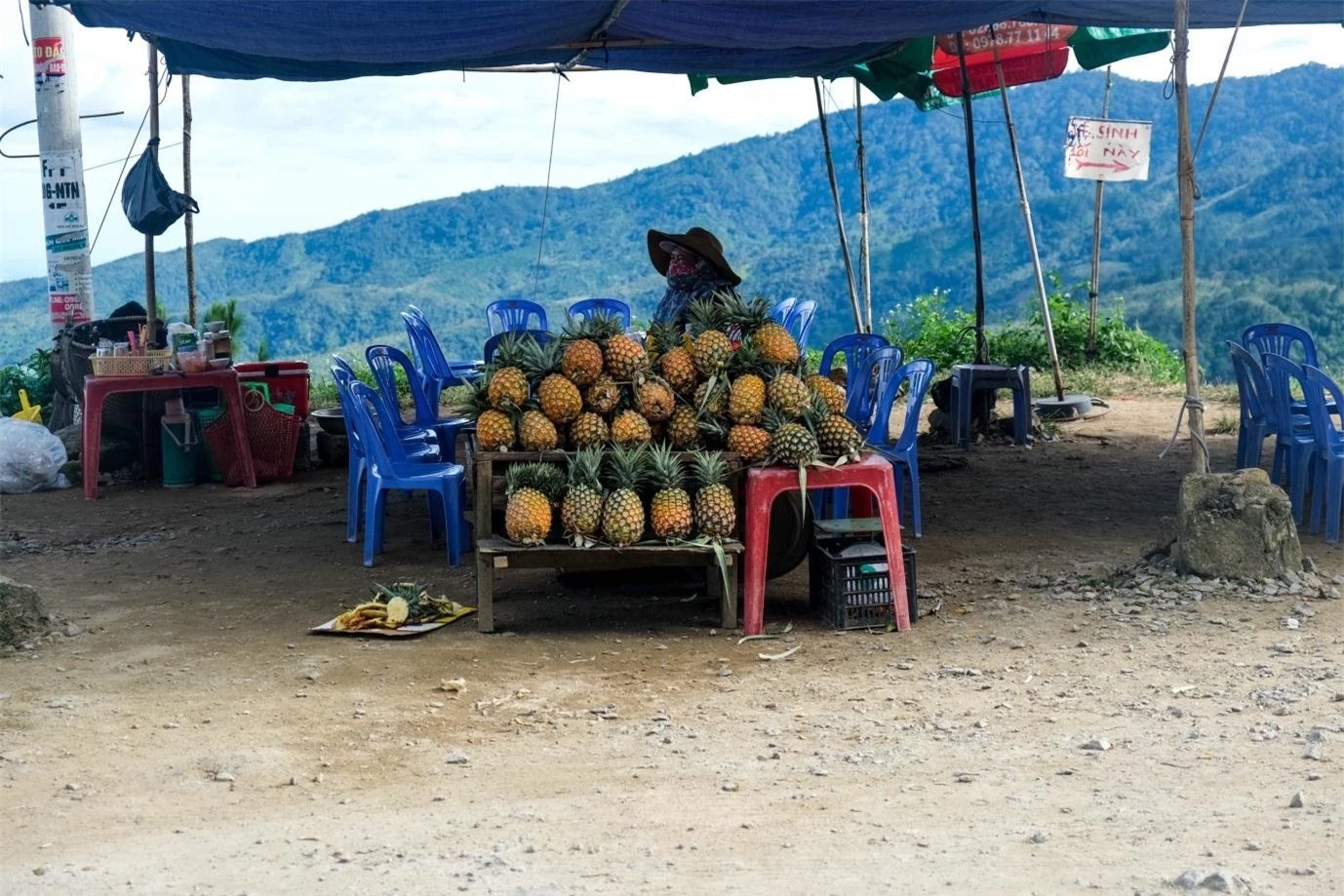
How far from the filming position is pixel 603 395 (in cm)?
557

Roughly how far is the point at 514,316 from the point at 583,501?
5.05 metres

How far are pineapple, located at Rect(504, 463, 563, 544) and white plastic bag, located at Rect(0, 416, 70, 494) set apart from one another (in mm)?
5058

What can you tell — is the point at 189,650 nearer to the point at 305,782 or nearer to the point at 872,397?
the point at 305,782

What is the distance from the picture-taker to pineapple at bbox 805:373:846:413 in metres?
5.75

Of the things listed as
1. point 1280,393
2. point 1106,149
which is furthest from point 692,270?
point 1106,149

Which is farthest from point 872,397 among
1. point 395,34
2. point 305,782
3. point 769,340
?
point 305,782

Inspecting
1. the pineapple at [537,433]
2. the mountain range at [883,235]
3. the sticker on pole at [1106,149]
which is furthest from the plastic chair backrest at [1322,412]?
the mountain range at [883,235]

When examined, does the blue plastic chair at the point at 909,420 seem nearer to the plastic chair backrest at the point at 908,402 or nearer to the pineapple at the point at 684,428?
the plastic chair backrest at the point at 908,402

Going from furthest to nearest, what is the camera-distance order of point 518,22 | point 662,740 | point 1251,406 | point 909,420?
point 1251,406 → point 909,420 → point 518,22 → point 662,740

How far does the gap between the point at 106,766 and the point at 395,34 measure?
3698mm

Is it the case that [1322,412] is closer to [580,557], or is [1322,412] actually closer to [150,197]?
[580,557]

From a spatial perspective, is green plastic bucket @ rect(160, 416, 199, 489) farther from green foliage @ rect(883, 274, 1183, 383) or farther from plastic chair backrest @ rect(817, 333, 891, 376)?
green foliage @ rect(883, 274, 1183, 383)

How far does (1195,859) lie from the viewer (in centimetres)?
330

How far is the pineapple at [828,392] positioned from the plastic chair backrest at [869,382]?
1.62m
